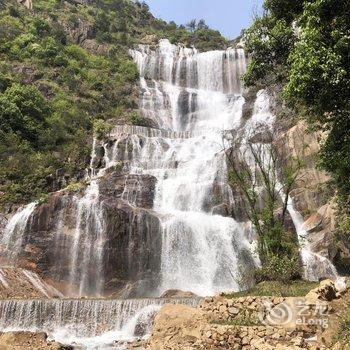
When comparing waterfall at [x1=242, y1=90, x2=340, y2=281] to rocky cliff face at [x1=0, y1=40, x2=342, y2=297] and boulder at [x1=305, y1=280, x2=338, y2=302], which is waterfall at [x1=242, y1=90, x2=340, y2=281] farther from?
boulder at [x1=305, y1=280, x2=338, y2=302]

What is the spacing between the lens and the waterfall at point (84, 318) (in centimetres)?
1642

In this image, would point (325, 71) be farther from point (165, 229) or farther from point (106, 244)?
point (106, 244)

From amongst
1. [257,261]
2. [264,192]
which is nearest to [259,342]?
[257,261]

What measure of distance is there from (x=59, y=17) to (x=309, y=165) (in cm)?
4819

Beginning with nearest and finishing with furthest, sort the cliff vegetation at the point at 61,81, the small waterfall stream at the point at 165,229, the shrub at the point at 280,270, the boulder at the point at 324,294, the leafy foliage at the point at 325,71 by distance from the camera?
the leafy foliage at the point at 325,71 < the boulder at the point at 324,294 < the small waterfall stream at the point at 165,229 < the shrub at the point at 280,270 < the cliff vegetation at the point at 61,81

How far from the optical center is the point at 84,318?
55.6ft

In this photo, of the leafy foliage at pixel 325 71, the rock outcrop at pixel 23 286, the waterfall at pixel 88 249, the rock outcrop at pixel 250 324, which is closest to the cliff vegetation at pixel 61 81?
the waterfall at pixel 88 249

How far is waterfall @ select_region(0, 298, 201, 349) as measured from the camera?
16422 mm

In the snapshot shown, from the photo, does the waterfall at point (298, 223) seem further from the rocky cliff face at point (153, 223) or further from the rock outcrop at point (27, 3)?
the rock outcrop at point (27, 3)

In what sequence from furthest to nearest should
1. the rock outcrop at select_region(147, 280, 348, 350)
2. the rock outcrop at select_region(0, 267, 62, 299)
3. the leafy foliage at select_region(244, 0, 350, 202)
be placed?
the rock outcrop at select_region(0, 267, 62, 299), the leafy foliage at select_region(244, 0, 350, 202), the rock outcrop at select_region(147, 280, 348, 350)

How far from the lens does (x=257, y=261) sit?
24547 millimetres

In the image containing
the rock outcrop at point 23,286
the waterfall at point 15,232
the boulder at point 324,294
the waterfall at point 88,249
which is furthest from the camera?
the waterfall at point 15,232

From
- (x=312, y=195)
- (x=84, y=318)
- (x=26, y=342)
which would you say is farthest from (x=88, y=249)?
(x=312, y=195)

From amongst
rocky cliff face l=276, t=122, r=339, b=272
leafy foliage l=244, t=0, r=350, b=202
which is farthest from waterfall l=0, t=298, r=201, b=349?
rocky cliff face l=276, t=122, r=339, b=272
